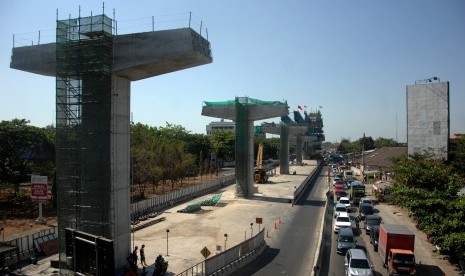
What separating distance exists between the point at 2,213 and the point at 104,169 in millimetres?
20972

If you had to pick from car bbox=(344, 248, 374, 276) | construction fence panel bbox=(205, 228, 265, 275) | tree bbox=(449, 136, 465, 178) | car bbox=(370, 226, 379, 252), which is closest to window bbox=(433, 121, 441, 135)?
tree bbox=(449, 136, 465, 178)

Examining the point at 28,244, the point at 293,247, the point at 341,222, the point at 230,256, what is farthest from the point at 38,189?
the point at 341,222

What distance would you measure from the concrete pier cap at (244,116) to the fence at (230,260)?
24103mm

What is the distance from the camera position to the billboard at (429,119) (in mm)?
58062

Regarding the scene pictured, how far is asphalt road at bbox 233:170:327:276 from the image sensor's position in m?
20.4

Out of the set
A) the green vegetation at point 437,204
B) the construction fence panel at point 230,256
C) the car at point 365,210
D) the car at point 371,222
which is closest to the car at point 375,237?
the car at point 371,222

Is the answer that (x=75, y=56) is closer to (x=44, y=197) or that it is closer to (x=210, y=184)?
(x=44, y=197)

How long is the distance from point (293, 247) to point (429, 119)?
44531 millimetres

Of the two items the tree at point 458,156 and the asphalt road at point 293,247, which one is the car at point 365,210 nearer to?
the asphalt road at point 293,247

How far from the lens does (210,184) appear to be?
54.8 metres

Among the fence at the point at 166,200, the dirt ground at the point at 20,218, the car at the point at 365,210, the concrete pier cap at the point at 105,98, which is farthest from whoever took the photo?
the fence at the point at 166,200

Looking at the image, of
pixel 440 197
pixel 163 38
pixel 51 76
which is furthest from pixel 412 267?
pixel 51 76

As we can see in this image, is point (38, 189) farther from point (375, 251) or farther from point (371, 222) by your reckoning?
point (371, 222)

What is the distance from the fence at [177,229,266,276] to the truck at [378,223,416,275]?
275 inches
